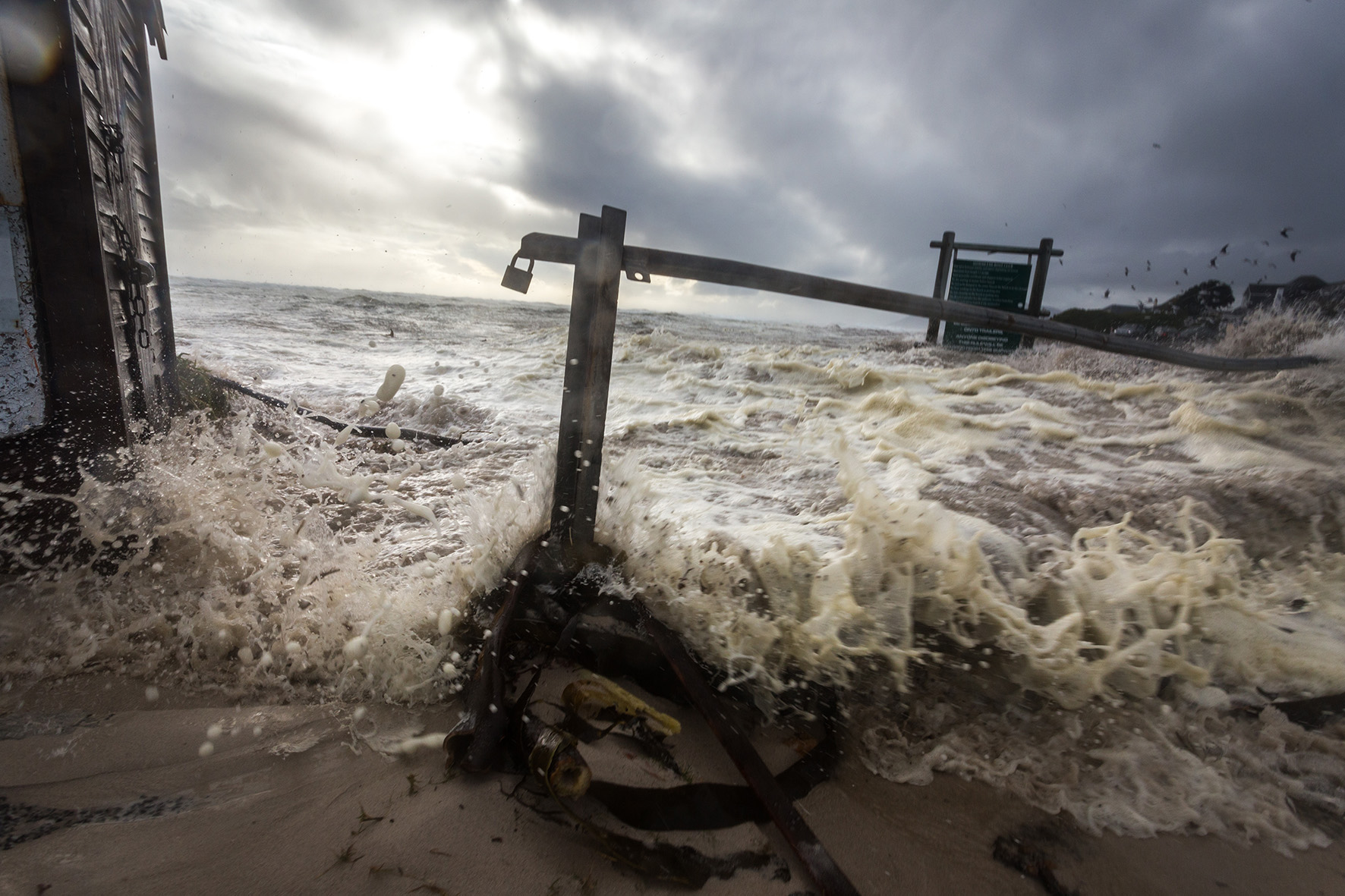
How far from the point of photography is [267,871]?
4.48 feet

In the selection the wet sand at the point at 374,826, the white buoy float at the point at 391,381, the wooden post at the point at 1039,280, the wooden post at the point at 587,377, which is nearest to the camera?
the wet sand at the point at 374,826

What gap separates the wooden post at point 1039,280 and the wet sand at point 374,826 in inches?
422

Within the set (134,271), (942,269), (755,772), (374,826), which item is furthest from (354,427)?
(942,269)

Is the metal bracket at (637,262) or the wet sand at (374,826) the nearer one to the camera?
the wet sand at (374,826)

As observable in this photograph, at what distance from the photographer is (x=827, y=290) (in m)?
2.78

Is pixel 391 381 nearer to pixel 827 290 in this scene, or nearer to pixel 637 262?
pixel 637 262

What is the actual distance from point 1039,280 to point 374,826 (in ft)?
41.2

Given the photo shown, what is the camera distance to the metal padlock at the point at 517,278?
2.53m

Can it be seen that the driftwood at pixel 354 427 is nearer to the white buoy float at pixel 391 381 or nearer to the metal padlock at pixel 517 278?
the white buoy float at pixel 391 381

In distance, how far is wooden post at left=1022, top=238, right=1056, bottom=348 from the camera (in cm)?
1011

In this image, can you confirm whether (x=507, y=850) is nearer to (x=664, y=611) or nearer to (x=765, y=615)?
(x=664, y=611)

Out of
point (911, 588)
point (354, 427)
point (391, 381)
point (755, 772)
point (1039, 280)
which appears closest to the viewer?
point (755, 772)

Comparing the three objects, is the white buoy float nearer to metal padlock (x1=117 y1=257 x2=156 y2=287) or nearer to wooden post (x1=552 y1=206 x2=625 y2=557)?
metal padlock (x1=117 y1=257 x2=156 y2=287)

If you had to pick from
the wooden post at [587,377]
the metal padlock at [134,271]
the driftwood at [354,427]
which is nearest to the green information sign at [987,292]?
the driftwood at [354,427]
